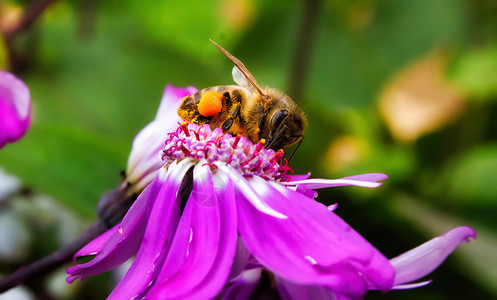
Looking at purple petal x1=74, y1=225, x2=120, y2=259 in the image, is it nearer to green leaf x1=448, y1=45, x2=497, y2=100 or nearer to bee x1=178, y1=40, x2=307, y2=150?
bee x1=178, y1=40, x2=307, y2=150

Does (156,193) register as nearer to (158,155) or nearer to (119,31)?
(158,155)

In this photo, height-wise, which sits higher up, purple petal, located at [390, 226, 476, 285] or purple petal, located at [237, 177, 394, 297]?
purple petal, located at [237, 177, 394, 297]

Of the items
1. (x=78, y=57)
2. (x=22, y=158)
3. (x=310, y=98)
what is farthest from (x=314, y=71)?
(x=22, y=158)

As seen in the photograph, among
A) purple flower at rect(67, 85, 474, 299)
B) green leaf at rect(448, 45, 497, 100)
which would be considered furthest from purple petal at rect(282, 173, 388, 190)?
green leaf at rect(448, 45, 497, 100)

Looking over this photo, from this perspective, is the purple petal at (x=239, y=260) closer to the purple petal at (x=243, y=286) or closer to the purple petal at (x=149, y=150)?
the purple petal at (x=243, y=286)

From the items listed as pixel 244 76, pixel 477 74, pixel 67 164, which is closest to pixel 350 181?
pixel 244 76

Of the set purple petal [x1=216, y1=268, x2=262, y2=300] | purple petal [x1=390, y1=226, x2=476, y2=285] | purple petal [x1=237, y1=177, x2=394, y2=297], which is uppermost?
purple petal [x1=237, y1=177, x2=394, y2=297]
